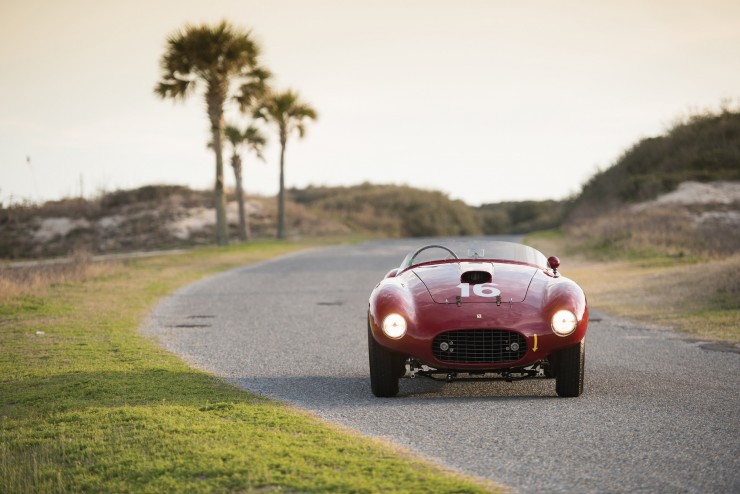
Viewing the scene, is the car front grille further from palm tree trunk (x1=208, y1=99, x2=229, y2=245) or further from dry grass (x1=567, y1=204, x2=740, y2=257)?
palm tree trunk (x1=208, y1=99, x2=229, y2=245)

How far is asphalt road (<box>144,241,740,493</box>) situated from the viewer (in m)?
5.00

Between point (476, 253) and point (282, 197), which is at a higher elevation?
point (282, 197)

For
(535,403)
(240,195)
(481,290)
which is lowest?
(535,403)

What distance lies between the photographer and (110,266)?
21.8 meters

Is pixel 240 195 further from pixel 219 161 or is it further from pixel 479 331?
pixel 479 331

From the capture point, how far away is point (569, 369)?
7102mm

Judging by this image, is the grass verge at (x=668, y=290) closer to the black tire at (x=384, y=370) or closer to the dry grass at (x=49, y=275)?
the black tire at (x=384, y=370)

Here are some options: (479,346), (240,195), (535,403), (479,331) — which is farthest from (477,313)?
(240,195)

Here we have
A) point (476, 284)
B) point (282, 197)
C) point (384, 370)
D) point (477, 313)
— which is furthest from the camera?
point (282, 197)

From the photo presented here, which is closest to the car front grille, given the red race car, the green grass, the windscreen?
the red race car

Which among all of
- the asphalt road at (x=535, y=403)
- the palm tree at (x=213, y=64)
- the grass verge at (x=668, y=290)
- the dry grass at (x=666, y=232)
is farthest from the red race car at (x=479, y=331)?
the palm tree at (x=213, y=64)

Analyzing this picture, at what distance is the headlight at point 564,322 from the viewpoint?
7082mm

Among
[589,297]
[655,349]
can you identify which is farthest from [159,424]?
[589,297]

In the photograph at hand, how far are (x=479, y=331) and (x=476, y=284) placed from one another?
543 millimetres
